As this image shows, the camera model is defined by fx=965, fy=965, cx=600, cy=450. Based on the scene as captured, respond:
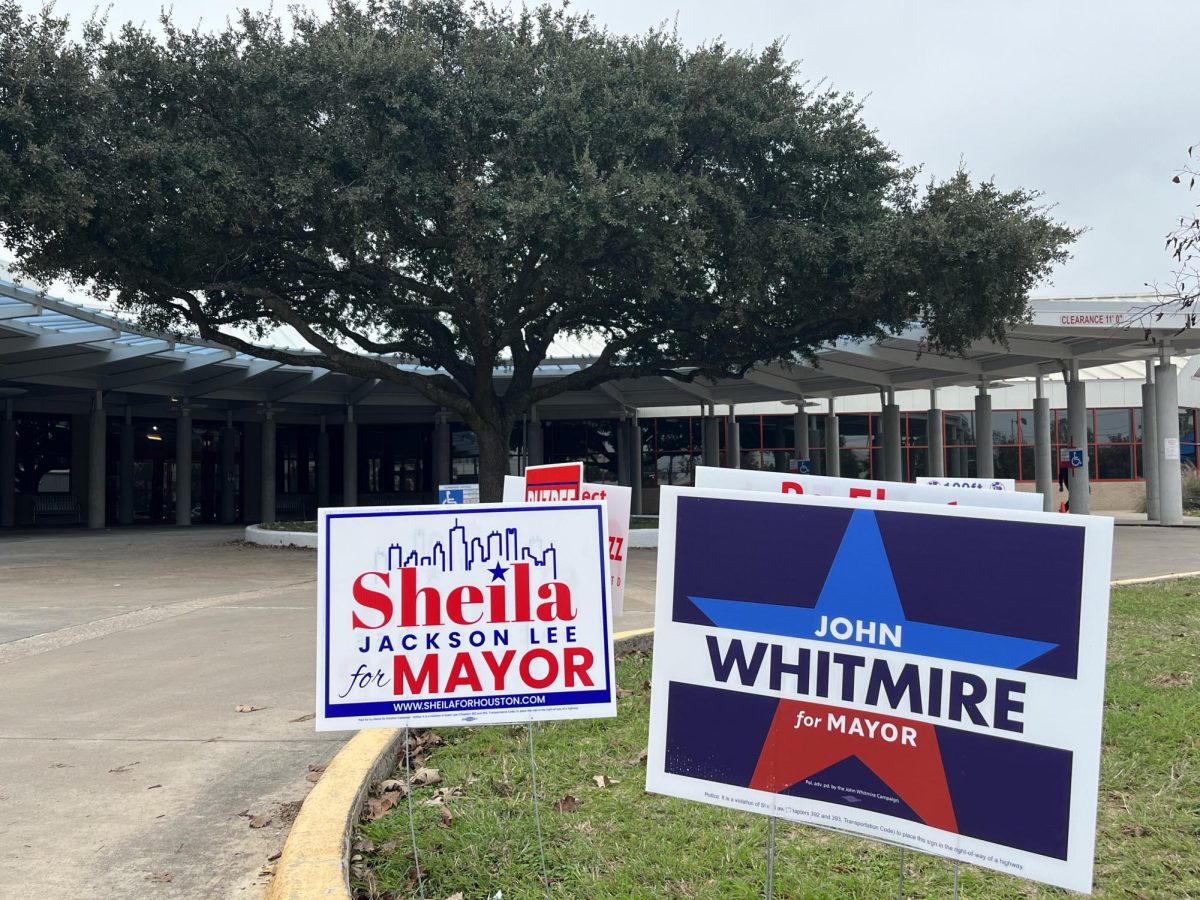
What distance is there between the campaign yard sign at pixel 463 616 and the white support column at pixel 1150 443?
27568 mm

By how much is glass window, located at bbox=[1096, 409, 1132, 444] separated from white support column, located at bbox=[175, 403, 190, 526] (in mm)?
34627

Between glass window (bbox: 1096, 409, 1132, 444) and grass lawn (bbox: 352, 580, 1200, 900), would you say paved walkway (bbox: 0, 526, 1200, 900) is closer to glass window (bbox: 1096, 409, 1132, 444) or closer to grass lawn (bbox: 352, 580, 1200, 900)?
grass lawn (bbox: 352, 580, 1200, 900)

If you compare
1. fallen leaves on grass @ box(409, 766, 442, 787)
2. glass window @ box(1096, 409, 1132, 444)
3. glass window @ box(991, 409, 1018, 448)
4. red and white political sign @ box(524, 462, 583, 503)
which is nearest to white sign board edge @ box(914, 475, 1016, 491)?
red and white political sign @ box(524, 462, 583, 503)

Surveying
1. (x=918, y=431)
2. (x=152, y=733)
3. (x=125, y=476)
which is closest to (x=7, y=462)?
(x=125, y=476)

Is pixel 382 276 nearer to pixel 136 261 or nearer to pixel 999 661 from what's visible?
pixel 136 261

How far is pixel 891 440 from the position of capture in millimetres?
34688

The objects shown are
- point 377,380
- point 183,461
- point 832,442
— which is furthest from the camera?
point 832,442

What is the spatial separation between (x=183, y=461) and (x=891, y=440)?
965 inches

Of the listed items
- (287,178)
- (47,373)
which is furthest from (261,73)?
(47,373)

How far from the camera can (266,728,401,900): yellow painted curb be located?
3438 millimetres

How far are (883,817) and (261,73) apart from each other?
16.6 meters

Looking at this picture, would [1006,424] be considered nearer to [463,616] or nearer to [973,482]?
[973,482]

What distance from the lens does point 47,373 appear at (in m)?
26.3

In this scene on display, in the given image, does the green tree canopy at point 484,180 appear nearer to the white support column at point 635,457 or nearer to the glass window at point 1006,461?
the white support column at point 635,457
